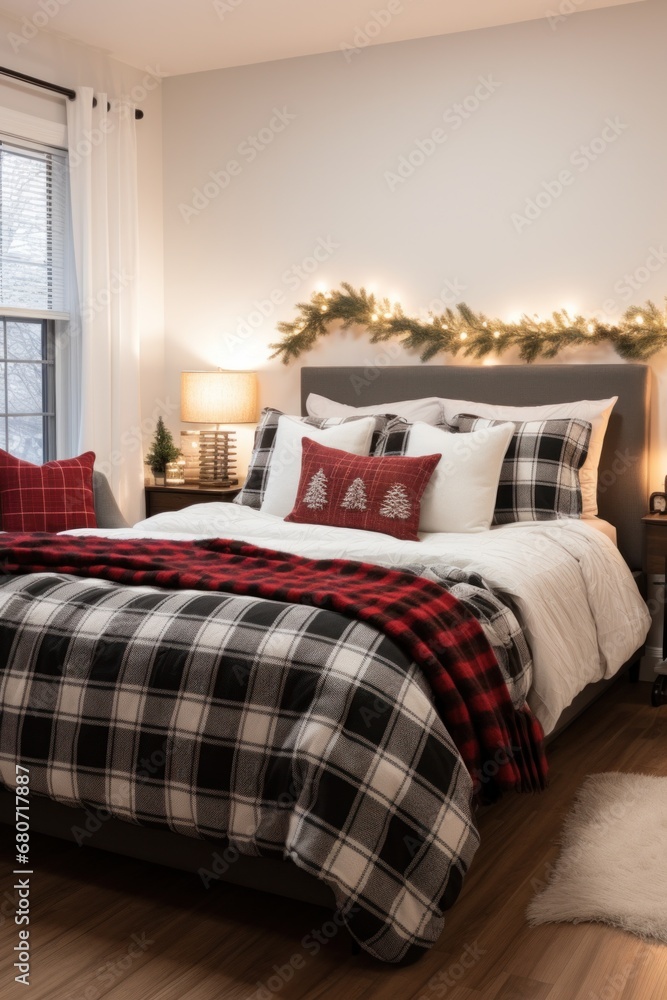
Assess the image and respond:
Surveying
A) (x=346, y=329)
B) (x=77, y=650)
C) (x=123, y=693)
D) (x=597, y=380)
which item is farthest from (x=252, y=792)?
(x=346, y=329)

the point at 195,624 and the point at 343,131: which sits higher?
the point at 343,131

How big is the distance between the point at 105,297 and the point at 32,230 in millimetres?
441

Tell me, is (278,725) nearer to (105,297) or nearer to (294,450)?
(294,450)

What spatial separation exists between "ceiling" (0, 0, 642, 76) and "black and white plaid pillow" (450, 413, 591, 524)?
68.8 inches

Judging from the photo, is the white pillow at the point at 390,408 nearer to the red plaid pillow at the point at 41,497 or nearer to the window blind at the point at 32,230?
the red plaid pillow at the point at 41,497

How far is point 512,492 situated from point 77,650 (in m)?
2.01

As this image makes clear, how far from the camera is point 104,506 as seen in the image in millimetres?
4145

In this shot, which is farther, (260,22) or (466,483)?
(260,22)

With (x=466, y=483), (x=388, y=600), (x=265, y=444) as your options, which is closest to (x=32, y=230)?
(x=265, y=444)

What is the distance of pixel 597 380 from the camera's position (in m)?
4.04

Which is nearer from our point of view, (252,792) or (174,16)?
(252,792)

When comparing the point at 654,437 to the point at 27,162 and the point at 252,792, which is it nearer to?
the point at 252,792

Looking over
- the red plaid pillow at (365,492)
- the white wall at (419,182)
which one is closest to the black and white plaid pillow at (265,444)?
the red plaid pillow at (365,492)

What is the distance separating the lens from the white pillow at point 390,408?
13.7 feet
